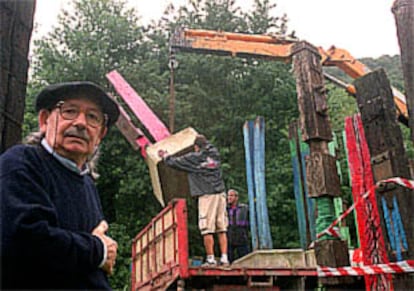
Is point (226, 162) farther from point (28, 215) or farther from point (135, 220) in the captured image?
point (28, 215)

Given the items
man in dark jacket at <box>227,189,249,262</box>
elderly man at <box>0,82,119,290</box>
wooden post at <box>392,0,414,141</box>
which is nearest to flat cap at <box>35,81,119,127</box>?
elderly man at <box>0,82,119,290</box>

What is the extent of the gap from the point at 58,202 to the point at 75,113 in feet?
1.14

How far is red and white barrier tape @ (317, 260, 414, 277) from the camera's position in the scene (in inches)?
133

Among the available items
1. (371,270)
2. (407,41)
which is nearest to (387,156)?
(371,270)

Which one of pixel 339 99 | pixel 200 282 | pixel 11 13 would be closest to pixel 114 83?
pixel 200 282

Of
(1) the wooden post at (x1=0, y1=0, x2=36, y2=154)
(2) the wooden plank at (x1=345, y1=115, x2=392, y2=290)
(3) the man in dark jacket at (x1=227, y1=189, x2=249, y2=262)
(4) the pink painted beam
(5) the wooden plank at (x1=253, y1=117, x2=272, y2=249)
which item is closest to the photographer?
(1) the wooden post at (x1=0, y1=0, x2=36, y2=154)

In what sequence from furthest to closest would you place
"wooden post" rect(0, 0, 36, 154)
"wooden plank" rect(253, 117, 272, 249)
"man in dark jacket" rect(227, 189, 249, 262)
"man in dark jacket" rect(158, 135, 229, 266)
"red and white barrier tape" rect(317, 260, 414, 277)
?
1. "wooden plank" rect(253, 117, 272, 249)
2. "man in dark jacket" rect(227, 189, 249, 262)
3. "man in dark jacket" rect(158, 135, 229, 266)
4. "red and white barrier tape" rect(317, 260, 414, 277)
5. "wooden post" rect(0, 0, 36, 154)

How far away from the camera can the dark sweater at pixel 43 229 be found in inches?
54.3

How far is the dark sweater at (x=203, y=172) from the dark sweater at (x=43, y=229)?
5.03m

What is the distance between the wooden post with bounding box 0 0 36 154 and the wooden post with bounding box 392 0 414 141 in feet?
4.83

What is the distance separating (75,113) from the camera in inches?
69.7

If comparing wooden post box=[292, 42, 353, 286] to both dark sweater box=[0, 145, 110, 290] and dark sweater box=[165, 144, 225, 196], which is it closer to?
dark sweater box=[165, 144, 225, 196]

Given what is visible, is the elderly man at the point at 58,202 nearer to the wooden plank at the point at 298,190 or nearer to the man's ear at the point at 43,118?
the man's ear at the point at 43,118

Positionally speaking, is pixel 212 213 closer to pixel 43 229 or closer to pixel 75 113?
pixel 75 113
